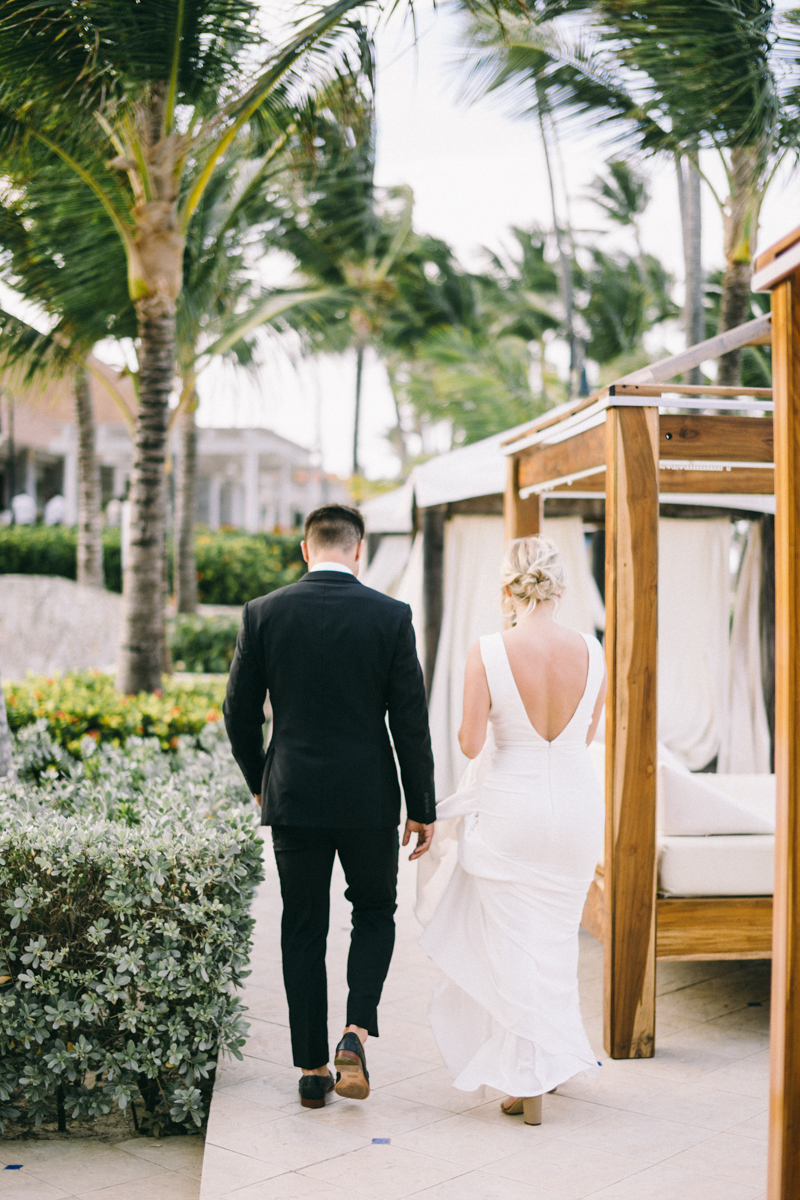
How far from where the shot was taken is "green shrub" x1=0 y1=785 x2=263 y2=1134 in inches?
131

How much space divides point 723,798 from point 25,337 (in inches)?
312

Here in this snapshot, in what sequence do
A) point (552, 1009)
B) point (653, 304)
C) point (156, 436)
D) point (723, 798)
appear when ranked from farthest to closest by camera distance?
point (653, 304) → point (156, 436) → point (723, 798) → point (552, 1009)

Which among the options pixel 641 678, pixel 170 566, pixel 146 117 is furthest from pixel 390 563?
pixel 170 566

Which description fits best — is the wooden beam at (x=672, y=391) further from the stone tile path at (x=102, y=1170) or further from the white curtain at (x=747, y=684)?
the white curtain at (x=747, y=684)

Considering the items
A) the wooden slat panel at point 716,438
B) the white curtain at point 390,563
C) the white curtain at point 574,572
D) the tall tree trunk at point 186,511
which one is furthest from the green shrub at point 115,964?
the tall tree trunk at point 186,511

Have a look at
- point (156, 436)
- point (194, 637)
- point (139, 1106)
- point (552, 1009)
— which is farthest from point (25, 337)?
point (552, 1009)

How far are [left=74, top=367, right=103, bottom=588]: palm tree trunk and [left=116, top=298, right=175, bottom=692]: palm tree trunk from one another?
591cm

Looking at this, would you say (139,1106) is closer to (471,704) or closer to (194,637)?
(471,704)

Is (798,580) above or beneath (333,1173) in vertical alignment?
above

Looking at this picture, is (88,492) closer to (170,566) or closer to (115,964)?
(170,566)

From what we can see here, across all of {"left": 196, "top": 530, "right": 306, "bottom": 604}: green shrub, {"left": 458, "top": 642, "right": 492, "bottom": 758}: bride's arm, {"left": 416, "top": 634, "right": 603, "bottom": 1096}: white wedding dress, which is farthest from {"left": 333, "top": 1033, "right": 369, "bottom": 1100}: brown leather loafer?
{"left": 196, "top": 530, "right": 306, "bottom": 604}: green shrub

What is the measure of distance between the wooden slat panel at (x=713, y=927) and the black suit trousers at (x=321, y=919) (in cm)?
134

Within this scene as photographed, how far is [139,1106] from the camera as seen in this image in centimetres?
370

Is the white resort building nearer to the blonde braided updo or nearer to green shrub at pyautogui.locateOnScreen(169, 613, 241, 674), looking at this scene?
green shrub at pyautogui.locateOnScreen(169, 613, 241, 674)
